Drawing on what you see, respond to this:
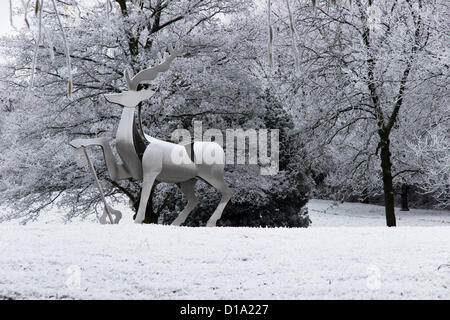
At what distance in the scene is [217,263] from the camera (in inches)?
241

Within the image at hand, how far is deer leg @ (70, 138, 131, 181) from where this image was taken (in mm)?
8961

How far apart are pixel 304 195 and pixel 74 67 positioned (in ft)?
21.5

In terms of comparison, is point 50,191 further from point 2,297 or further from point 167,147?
point 2,297

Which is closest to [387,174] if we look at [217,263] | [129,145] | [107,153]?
[129,145]

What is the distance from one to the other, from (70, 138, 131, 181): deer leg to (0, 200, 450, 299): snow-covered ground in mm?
1162

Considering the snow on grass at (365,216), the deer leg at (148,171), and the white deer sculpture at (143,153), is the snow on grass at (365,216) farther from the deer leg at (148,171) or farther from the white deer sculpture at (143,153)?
the deer leg at (148,171)

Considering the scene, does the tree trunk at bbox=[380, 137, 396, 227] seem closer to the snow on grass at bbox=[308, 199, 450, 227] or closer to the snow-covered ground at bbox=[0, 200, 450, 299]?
the snow on grass at bbox=[308, 199, 450, 227]

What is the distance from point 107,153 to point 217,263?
Answer: 367 cm

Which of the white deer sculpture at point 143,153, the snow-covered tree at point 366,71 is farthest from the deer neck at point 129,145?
the snow-covered tree at point 366,71
